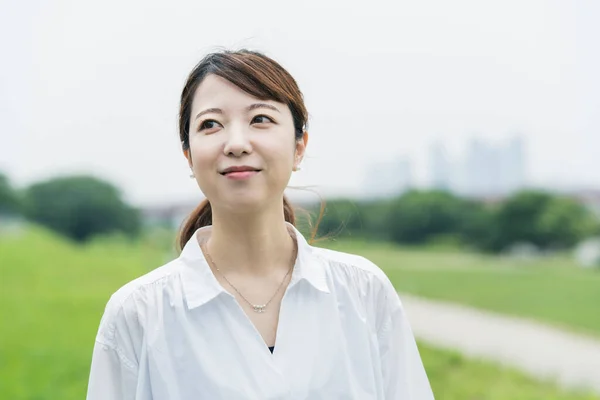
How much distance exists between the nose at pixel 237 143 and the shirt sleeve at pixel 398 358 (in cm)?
34

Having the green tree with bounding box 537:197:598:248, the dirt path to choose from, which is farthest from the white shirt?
the green tree with bounding box 537:197:598:248

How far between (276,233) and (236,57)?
0.30m

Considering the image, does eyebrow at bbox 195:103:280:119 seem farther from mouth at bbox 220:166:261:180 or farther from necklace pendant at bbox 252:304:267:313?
necklace pendant at bbox 252:304:267:313

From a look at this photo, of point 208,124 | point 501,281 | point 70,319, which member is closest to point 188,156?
point 208,124

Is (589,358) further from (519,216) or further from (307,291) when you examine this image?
(307,291)

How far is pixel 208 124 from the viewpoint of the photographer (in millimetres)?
1209

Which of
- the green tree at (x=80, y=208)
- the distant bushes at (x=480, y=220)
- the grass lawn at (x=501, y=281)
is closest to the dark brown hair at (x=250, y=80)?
the grass lawn at (x=501, y=281)

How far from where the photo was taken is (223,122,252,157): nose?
115 centimetres

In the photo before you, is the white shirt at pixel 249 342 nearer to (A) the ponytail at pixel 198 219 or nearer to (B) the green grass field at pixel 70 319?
(A) the ponytail at pixel 198 219

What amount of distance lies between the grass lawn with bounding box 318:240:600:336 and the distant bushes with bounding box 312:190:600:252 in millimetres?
200

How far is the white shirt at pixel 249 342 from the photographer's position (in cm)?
116

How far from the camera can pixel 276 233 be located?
1.28 meters

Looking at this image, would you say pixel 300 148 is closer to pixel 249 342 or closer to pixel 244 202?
pixel 244 202

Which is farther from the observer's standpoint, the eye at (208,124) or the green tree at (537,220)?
the green tree at (537,220)
